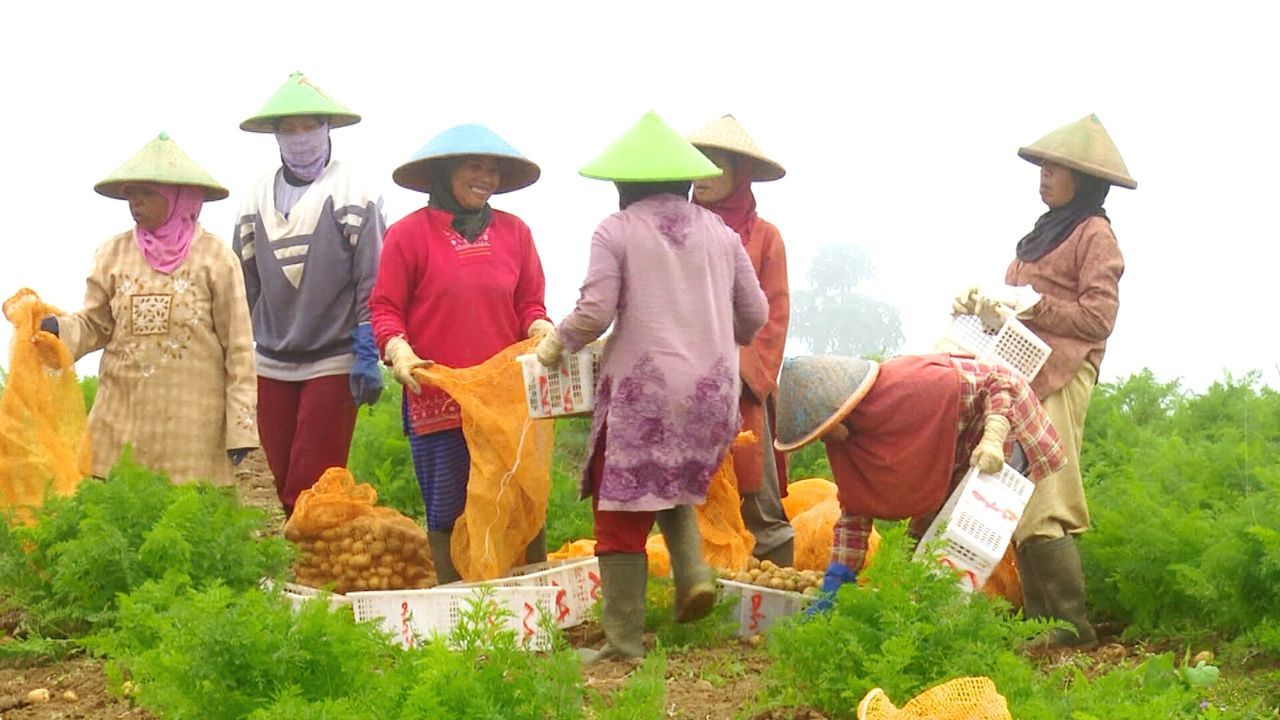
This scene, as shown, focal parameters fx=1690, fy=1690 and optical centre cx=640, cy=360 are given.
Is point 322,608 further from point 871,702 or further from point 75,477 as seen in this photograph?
point 75,477

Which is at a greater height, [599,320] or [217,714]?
[599,320]

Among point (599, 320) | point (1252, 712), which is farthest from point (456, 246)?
point (1252, 712)

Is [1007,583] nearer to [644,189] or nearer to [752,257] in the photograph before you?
[752,257]

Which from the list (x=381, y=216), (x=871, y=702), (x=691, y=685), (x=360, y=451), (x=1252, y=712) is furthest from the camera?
(x=360, y=451)

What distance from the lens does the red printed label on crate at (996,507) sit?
5758mm

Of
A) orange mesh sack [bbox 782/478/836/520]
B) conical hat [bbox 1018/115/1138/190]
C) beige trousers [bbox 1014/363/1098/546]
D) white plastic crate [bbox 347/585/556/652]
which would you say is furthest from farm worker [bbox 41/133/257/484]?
conical hat [bbox 1018/115/1138/190]

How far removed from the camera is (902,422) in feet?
19.4

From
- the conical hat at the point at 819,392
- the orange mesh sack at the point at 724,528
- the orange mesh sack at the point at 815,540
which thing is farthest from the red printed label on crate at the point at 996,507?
the orange mesh sack at the point at 815,540

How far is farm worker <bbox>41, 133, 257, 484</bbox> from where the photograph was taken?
7.12 m

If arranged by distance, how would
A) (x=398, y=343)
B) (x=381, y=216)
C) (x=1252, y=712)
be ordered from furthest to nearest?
(x=381, y=216), (x=398, y=343), (x=1252, y=712)

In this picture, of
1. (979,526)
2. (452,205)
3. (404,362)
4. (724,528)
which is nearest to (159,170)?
(452,205)

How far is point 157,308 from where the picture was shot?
280 inches

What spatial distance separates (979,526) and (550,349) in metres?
1.59

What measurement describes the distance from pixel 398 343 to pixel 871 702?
279 cm
